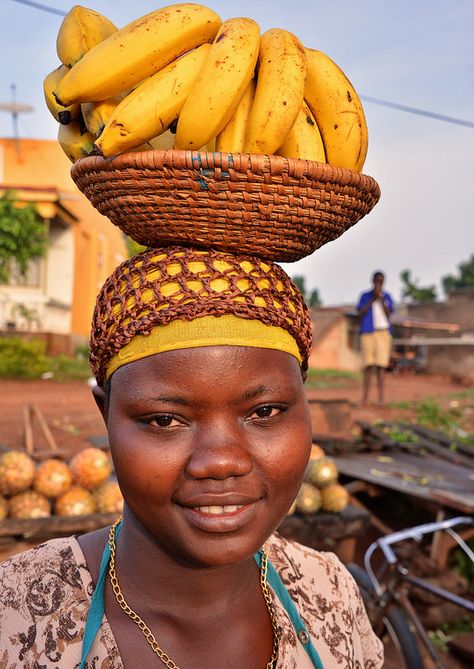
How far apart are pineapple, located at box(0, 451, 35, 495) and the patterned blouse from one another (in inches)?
102

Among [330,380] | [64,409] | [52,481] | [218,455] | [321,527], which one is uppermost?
[218,455]

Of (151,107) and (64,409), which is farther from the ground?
(151,107)

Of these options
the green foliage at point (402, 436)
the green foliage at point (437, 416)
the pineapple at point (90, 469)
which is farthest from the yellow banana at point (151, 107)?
the green foliage at point (437, 416)

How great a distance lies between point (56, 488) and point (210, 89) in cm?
339

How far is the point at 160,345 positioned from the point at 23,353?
41.9 feet

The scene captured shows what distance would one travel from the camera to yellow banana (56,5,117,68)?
1.44 meters

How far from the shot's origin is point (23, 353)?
43.6 ft

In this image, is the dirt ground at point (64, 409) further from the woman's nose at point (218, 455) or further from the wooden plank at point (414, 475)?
the woman's nose at point (218, 455)

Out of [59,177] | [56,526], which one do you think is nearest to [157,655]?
[56,526]

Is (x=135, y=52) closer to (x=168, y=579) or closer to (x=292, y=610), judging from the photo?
(x=168, y=579)

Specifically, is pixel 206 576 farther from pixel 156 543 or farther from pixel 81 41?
pixel 81 41

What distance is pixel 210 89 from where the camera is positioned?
1281 mm

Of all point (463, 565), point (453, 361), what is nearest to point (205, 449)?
point (463, 565)

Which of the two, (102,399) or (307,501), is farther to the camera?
(307,501)
